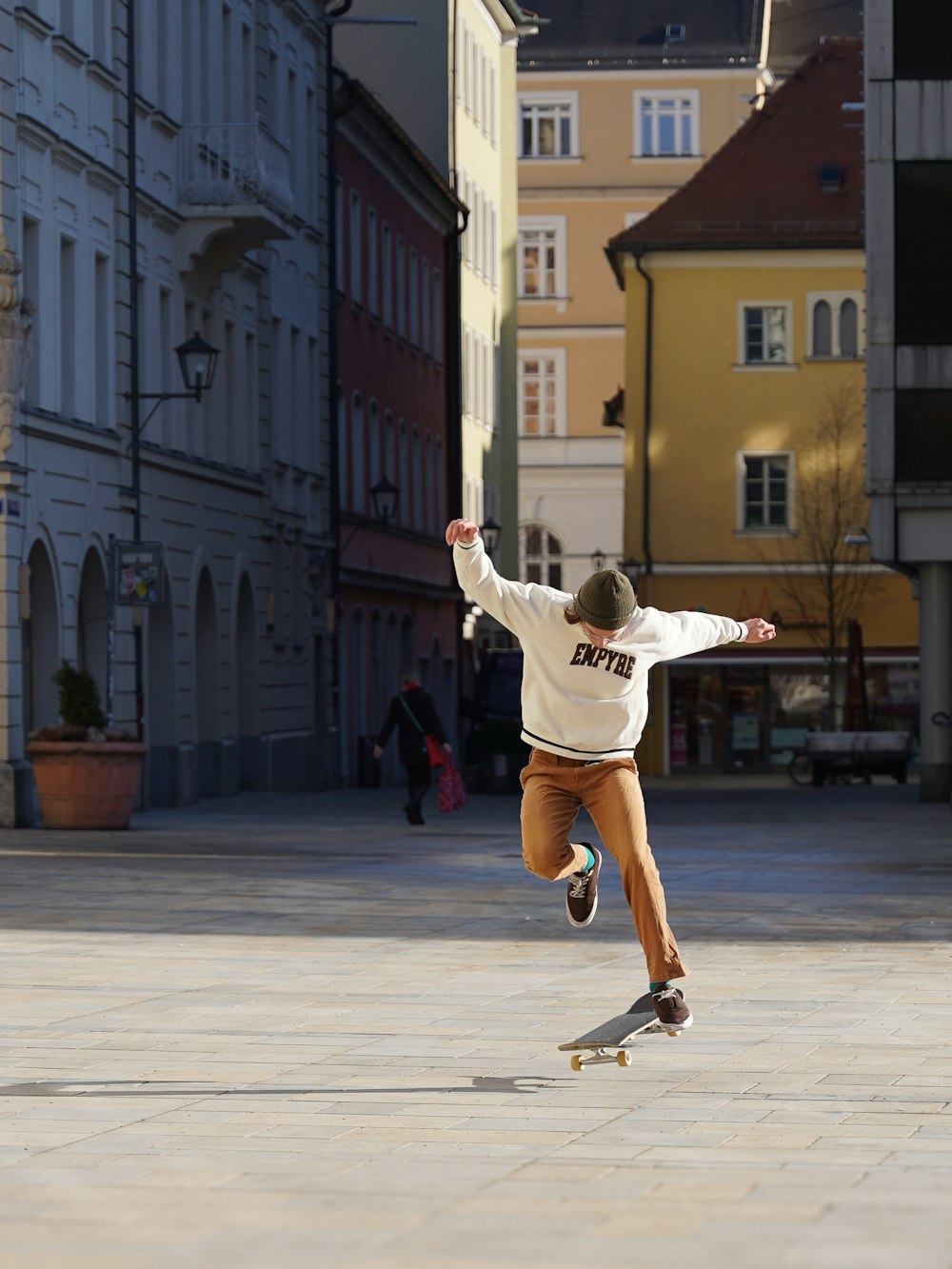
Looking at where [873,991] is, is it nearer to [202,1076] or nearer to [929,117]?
[202,1076]

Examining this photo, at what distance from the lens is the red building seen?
149 ft

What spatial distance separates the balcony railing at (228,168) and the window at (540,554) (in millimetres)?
43375

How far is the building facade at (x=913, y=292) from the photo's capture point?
111ft

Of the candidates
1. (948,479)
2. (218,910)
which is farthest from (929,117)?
(218,910)

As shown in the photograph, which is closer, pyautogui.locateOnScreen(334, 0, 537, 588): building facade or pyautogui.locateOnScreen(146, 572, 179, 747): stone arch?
pyautogui.locateOnScreen(146, 572, 179, 747): stone arch

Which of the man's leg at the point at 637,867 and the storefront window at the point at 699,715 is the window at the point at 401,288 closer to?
the storefront window at the point at 699,715

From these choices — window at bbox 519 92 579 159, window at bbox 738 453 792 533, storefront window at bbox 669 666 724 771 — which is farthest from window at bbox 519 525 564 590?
window at bbox 738 453 792 533

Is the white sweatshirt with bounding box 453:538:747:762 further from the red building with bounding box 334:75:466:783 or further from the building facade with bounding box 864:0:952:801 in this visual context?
the red building with bounding box 334:75:466:783

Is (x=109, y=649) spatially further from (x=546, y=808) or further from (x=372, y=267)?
(x=372, y=267)

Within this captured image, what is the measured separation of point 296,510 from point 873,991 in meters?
29.7

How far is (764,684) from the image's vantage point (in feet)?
184

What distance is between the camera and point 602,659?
942 cm

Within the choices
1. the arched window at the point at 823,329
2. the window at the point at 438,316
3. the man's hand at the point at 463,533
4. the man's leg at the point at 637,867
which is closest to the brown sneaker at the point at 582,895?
the man's leg at the point at 637,867

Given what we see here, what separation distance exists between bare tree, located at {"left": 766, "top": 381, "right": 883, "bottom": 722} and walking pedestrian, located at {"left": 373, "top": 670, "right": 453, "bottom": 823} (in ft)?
81.5
